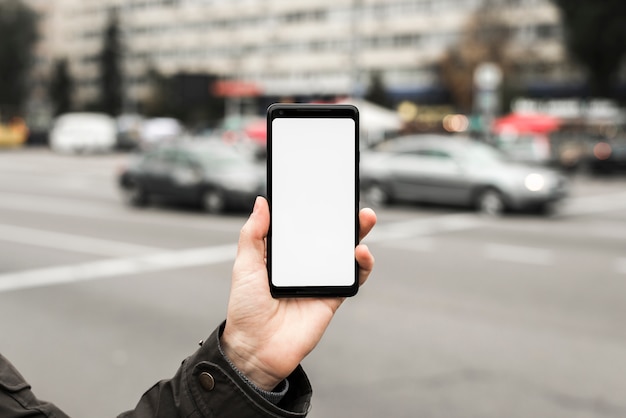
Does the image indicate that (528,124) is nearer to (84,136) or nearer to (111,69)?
(84,136)

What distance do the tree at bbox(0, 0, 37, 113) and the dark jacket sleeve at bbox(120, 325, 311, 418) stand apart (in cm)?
8139

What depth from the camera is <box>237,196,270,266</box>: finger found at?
171cm

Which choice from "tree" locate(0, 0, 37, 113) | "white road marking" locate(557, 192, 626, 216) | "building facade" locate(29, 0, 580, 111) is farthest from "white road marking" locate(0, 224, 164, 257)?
"tree" locate(0, 0, 37, 113)

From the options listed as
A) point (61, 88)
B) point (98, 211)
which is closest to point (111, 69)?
point (61, 88)

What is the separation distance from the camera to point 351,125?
5.82ft

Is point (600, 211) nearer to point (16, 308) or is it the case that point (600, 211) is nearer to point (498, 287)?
point (498, 287)

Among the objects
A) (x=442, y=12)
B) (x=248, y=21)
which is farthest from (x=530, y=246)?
(x=248, y=21)

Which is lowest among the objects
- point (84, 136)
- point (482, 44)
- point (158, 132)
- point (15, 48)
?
point (158, 132)

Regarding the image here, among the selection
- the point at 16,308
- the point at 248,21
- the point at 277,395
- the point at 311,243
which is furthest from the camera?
the point at 248,21

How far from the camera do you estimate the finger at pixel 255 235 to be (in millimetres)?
1708

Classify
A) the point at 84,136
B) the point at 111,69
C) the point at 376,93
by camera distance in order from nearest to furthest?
1. the point at 84,136
2. the point at 376,93
3. the point at 111,69

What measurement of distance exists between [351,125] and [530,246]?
36.1ft

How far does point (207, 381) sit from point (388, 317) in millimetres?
6098

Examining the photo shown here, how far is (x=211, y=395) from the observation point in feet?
5.16
